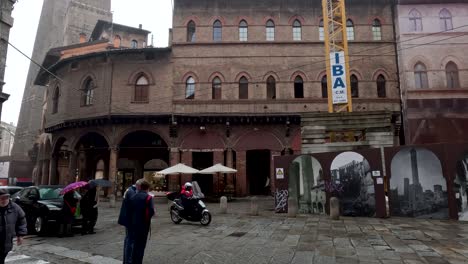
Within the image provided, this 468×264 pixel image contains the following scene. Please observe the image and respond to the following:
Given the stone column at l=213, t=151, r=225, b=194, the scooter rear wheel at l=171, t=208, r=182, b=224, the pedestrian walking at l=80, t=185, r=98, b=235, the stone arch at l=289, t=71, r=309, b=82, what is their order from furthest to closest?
the stone arch at l=289, t=71, r=309, b=82, the stone column at l=213, t=151, r=225, b=194, the scooter rear wheel at l=171, t=208, r=182, b=224, the pedestrian walking at l=80, t=185, r=98, b=235

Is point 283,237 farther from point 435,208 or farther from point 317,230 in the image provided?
point 435,208

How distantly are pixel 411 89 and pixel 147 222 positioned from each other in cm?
2337

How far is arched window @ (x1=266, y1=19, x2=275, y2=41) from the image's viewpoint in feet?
83.3

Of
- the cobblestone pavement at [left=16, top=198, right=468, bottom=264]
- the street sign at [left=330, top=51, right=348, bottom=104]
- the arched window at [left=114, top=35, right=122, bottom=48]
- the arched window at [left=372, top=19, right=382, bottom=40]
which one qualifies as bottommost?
the cobblestone pavement at [left=16, top=198, right=468, bottom=264]

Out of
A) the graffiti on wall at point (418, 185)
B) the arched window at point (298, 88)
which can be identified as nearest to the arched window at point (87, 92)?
the arched window at point (298, 88)

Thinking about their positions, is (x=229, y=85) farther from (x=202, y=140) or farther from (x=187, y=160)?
(x=187, y=160)

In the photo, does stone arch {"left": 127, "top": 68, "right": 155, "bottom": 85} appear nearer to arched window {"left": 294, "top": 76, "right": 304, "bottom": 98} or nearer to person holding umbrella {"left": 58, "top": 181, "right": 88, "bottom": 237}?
arched window {"left": 294, "top": 76, "right": 304, "bottom": 98}

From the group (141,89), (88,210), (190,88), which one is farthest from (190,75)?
(88,210)

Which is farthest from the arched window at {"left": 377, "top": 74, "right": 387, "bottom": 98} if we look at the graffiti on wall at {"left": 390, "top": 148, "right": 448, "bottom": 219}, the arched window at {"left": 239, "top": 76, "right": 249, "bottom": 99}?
the graffiti on wall at {"left": 390, "top": 148, "right": 448, "bottom": 219}

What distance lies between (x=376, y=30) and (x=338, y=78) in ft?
24.2

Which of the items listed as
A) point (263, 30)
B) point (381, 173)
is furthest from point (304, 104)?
point (381, 173)

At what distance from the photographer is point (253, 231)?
10391mm

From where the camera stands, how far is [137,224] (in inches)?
242

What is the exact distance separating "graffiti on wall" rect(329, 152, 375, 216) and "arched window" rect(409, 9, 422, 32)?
16273 mm
